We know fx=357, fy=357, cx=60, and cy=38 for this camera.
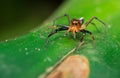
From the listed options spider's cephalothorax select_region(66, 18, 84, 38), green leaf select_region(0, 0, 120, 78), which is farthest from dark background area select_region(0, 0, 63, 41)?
green leaf select_region(0, 0, 120, 78)

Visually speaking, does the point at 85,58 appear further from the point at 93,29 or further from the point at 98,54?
the point at 93,29

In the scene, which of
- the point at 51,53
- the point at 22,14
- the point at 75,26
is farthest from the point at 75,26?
the point at 22,14

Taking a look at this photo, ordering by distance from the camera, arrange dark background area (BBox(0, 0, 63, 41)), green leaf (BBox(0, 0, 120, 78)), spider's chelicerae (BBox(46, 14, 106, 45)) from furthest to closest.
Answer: dark background area (BBox(0, 0, 63, 41))
spider's chelicerae (BBox(46, 14, 106, 45))
green leaf (BBox(0, 0, 120, 78))

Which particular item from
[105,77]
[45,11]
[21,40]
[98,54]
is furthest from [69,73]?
[45,11]

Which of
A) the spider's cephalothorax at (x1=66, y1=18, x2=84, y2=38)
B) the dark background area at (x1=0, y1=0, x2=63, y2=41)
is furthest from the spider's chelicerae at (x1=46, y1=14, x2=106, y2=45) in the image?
the dark background area at (x1=0, y1=0, x2=63, y2=41)

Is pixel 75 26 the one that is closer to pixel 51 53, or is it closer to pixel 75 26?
pixel 75 26

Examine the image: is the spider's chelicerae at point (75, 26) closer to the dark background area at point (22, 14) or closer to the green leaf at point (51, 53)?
the green leaf at point (51, 53)

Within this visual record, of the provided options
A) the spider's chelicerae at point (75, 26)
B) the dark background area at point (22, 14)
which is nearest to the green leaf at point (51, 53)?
the spider's chelicerae at point (75, 26)

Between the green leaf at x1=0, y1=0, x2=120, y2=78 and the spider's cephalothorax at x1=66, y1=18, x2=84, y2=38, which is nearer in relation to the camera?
the green leaf at x1=0, y1=0, x2=120, y2=78

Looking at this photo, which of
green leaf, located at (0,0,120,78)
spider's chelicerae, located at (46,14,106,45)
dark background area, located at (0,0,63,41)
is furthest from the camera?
dark background area, located at (0,0,63,41)

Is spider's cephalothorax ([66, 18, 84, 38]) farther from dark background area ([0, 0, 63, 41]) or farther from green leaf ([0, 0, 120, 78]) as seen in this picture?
dark background area ([0, 0, 63, 41])
